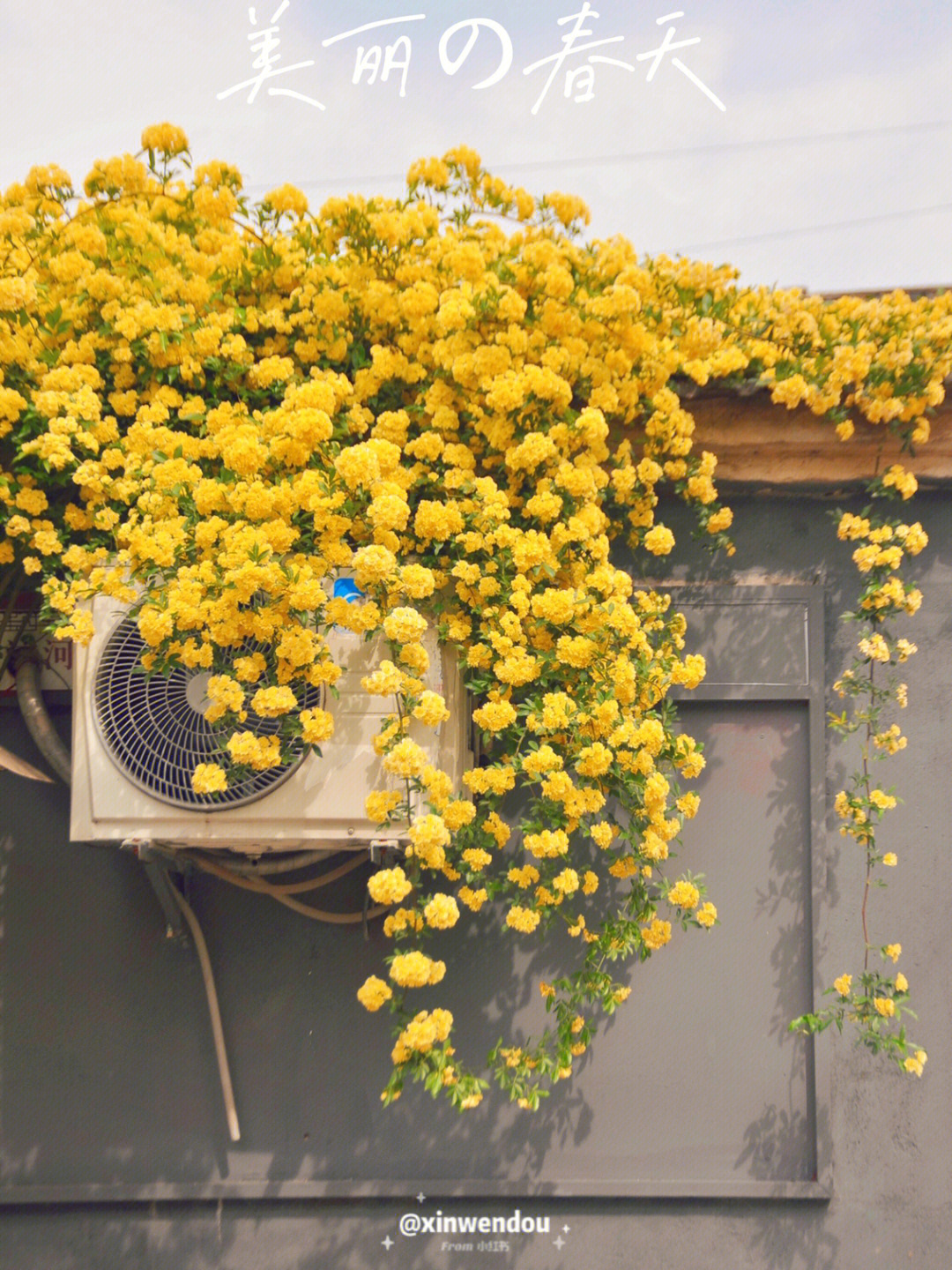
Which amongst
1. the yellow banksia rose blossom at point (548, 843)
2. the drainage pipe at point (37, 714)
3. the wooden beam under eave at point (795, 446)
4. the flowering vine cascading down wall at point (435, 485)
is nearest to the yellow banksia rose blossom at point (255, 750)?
the flowering vine cascading down wall at point (435, 485)

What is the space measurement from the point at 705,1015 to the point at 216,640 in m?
1.82

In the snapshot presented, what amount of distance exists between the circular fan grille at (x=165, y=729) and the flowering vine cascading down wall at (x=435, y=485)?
7 cm

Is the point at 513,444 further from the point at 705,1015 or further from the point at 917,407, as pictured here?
the point at 705,1015

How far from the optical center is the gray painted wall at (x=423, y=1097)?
10.3ft

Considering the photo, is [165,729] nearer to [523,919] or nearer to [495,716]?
[495,716]

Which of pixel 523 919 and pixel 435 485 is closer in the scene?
pixel 523 919

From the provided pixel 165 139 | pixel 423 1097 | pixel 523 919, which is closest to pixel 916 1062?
pixel 523 919

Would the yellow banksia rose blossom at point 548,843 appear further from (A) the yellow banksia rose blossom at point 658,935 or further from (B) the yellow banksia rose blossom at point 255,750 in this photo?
(B) the yellow banksia rose blossom at point 255,750

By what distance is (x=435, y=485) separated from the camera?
9.55ft

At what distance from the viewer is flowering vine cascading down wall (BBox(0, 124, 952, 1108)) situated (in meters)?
2.57

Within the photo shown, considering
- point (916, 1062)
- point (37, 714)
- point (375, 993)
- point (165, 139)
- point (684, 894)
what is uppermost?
point (165, 139)

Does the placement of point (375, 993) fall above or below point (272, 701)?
below

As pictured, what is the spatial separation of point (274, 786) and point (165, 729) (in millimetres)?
306

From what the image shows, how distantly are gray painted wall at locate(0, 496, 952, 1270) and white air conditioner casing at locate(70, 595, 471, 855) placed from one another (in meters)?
0.68
